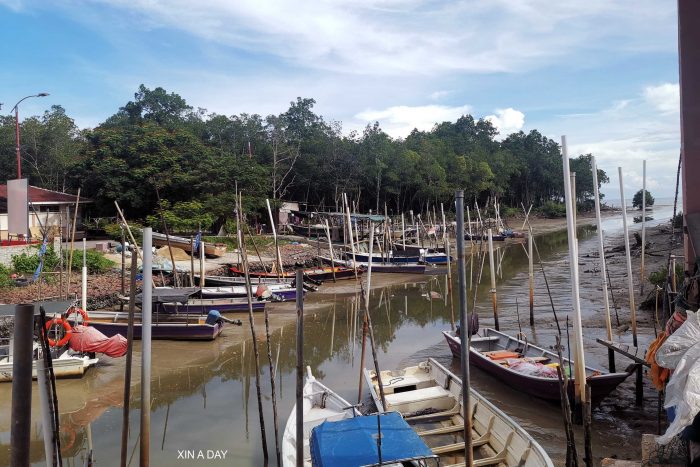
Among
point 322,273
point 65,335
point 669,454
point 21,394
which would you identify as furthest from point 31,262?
point 669,454

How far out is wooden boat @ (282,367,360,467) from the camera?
27.5 ft

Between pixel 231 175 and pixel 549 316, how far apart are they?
79.3ft

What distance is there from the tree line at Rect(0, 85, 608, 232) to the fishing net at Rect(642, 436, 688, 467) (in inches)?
775

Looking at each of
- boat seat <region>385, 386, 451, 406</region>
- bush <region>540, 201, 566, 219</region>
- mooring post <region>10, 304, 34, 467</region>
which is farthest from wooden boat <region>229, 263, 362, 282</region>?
bush <region>540, 201, 566, 219</region>

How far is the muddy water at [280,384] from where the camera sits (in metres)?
10.0

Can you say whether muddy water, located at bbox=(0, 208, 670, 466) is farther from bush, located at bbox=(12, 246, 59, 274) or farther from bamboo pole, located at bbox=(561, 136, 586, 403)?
bush, located at bbox=(12, 246, 59, 274)

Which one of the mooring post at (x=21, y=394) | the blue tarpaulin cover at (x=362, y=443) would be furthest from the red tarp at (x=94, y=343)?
the mooring post at (x=21, y=394)

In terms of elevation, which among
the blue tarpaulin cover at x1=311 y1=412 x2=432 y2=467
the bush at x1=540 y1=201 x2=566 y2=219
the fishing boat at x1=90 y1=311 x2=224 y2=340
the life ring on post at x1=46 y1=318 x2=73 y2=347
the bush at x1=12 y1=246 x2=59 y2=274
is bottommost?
the fishing boat at x1=90 y1=311 x2=224 y2=340

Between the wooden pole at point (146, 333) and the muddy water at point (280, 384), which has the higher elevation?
the wooden pole at point (146, 333)

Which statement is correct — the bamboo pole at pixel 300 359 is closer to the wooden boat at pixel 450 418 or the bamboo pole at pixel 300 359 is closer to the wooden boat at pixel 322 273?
the wooden boat at pixel 450 418

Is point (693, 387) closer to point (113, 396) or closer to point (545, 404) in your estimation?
point (545, 404)

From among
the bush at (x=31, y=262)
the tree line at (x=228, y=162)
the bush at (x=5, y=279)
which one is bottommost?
the bush at (x=5, y=279)

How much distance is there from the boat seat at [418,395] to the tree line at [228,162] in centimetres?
1503

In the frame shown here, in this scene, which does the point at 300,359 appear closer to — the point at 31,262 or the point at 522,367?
the point at 522,367
